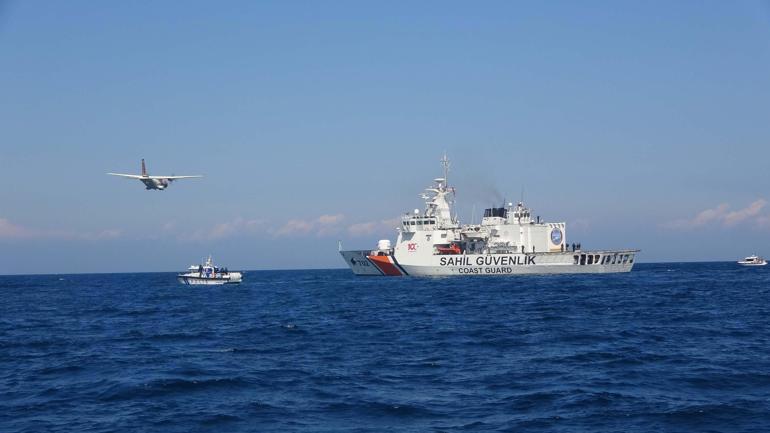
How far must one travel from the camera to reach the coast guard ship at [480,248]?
85.7m

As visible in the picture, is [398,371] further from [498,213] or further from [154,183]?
[498,213]

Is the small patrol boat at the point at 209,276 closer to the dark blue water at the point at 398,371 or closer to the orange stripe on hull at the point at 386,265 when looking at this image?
the orange stripe on hull at the point at 386,265

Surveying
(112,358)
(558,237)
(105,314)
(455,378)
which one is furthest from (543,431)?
(558,237)

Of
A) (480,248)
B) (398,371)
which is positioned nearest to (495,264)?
(480,248)

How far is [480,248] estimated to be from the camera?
89.3m

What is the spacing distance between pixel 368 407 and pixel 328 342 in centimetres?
1221

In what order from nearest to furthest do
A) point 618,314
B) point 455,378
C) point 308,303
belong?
point 455,378 → point 618,314 → point 308,303

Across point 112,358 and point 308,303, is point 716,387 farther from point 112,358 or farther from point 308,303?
point 308,303

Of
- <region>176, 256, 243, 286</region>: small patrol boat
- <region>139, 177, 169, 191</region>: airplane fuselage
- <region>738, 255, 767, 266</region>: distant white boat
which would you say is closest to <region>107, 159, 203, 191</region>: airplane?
<region>139, 177, 169, 191</region>: airplane fuselage

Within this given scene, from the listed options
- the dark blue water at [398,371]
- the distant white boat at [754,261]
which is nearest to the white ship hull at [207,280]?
the dark blue water at [398,371]

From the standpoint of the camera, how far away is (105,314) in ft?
158

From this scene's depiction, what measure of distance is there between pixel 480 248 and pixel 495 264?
317 centimetres

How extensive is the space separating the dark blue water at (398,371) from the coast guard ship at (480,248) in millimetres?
41536

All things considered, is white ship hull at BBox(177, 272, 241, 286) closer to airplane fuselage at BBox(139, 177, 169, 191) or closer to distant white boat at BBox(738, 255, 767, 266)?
airplane fuselage at BBox(139, 177, 169, 191)
